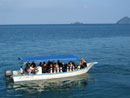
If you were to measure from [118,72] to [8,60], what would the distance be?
64.7 ft

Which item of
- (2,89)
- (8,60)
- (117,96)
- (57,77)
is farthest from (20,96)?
(8,60)

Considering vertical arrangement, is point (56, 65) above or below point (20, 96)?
above

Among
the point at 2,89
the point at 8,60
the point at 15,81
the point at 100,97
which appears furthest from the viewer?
the point at 8,60

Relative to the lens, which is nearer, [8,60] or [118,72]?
[118,72]

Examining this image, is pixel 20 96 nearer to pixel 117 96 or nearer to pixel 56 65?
pixel 56 65

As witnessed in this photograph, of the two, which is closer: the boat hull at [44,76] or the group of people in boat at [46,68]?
the boat hull at [44,76]

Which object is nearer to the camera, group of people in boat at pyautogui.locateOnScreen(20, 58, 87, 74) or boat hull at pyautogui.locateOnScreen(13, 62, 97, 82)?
boat hull at pyautogui.locateOnScreen(13, 62, 97, 82)

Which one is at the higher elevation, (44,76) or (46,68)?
(46,68)

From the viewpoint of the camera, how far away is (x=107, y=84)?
25344mm

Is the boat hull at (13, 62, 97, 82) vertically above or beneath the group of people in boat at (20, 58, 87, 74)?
beneath

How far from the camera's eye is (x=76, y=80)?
27.5 meters

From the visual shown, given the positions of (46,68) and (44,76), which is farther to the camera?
(46,68)

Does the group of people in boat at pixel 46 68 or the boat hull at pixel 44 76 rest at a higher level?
the group of people in boat at pixel 46 68

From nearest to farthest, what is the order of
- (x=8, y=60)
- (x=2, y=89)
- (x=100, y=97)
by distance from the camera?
1. (x=100, y=97)
2. (x=2, y=89)
3. (x=8, y=60)
